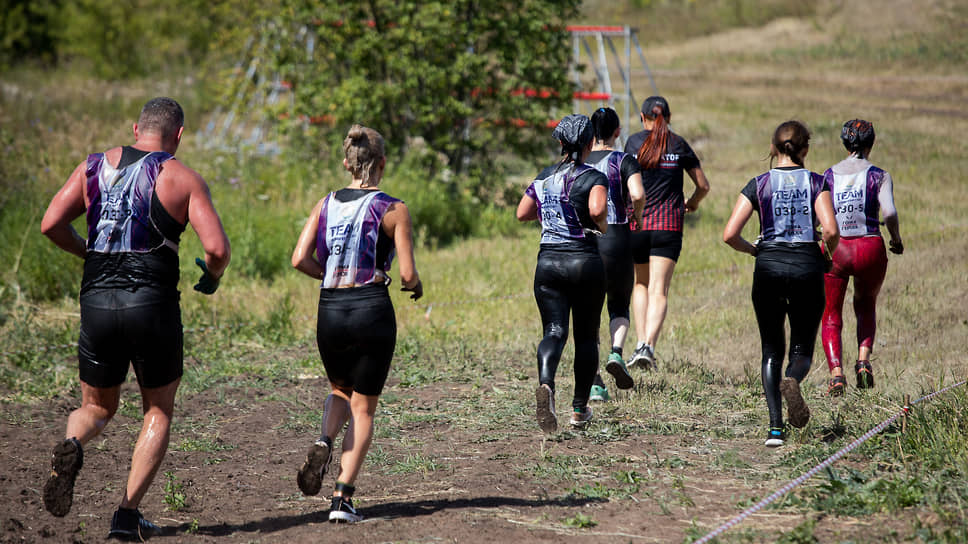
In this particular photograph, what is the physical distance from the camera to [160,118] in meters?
4.44

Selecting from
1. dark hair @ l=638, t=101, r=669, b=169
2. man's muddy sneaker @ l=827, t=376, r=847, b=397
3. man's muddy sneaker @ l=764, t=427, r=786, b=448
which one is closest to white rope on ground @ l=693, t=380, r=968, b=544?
man's muddy sneaker @ l=764, t=427, r=786, b=448

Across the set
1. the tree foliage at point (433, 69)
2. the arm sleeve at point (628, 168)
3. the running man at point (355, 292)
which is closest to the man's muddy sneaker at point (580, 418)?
the arm sleeve at point (628, 168)

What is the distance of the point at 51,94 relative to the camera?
2386 centimetres

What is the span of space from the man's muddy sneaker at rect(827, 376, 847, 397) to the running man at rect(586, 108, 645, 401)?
152 centimetres

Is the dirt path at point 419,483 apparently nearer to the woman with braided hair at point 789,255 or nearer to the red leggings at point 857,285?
the woman with braided hair at point 789,255

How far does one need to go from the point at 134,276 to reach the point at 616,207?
11.0 feet

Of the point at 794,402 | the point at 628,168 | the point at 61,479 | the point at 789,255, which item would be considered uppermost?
the point at 628,168

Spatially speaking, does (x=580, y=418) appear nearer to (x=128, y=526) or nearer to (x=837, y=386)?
(x=837, y=386)

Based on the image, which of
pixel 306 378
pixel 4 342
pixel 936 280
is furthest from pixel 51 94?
pixel 936 280

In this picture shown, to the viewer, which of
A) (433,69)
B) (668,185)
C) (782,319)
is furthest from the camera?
(433,69)

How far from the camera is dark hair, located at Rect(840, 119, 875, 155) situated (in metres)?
6.93

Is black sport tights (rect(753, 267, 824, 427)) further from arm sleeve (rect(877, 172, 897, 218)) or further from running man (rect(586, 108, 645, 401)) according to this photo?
arm sleeve (rect(877, 172, 897, 218))

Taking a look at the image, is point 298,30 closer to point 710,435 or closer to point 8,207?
point 8,207

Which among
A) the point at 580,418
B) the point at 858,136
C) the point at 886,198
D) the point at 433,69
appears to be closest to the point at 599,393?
the point at 580,418
